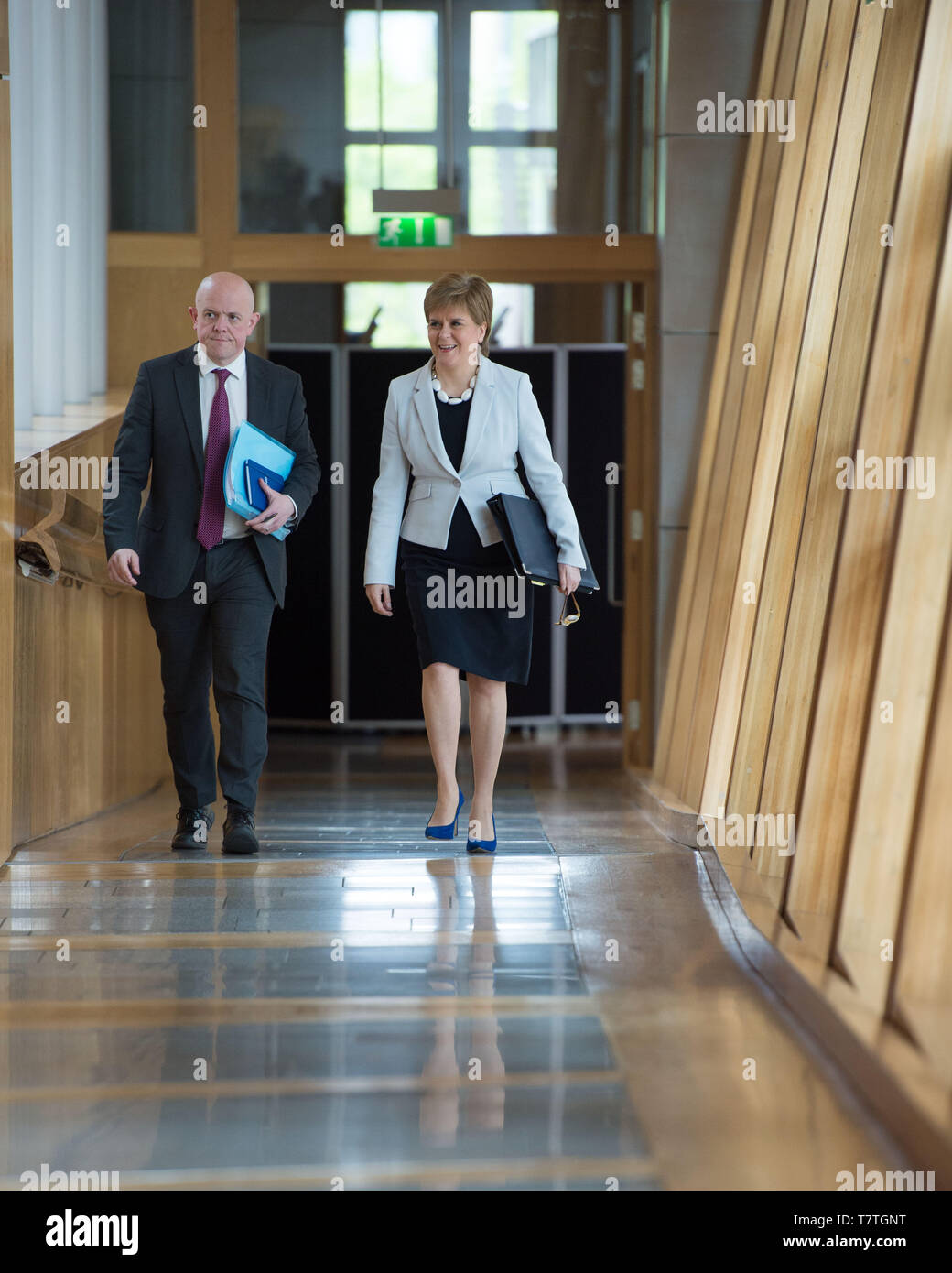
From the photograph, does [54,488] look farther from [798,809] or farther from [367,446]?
[367,446]

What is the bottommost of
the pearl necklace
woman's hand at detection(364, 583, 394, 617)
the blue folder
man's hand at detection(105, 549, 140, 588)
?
woman's hand at detection(364, 583, 394, 617)

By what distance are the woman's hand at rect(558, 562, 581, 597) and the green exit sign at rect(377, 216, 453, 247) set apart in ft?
8.04

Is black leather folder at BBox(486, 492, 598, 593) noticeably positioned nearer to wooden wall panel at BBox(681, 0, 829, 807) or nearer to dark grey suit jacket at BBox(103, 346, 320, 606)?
dark grey suit jacket at BBox(103, 346, 320, 606)

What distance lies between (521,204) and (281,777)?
2.62 metres

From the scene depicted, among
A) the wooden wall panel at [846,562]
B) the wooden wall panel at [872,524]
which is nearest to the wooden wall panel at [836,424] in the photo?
the wooden wall panel at [846,562]

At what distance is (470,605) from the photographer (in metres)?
3.74

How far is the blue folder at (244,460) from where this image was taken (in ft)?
12.0

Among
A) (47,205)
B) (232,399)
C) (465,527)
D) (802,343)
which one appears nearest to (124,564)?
(232,399)

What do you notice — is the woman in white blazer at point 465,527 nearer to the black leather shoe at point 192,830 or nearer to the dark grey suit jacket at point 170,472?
the dark grey suit jacket at point 170,472

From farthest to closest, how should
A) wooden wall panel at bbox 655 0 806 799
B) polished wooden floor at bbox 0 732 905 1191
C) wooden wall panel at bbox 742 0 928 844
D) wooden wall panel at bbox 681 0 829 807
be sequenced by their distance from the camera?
wooden wall panel at bbox 655 0 806 799 < wooden wall panel at bbox 681 0 829 807 < wooden wall panel at bbox 742 0 928 844 < polished wooden floor at bbox 0 732 905 1191

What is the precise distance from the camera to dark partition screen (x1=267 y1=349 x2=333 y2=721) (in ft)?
25.3

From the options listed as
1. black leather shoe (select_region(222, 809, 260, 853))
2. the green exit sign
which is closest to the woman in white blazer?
black leather shoe (select_region(222, 809, 260, 853))

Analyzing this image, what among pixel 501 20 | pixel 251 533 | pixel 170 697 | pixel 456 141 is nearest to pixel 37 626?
pixel 170 697

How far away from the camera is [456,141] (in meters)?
5.76
